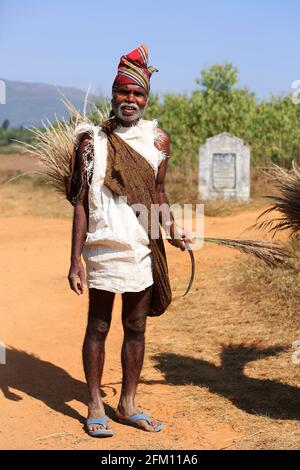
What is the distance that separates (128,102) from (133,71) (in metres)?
0.16

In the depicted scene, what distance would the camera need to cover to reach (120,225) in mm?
4172

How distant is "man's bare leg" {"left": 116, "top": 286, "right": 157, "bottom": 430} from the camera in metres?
4.32

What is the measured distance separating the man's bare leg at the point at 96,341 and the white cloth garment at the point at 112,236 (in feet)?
0.33

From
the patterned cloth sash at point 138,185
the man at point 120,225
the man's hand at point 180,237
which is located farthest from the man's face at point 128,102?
the man's hand at point 180,237

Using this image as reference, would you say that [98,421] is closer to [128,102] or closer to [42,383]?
[42,383]

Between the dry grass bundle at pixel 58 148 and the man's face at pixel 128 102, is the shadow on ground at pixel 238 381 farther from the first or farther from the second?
the man's face at pixel 128 102

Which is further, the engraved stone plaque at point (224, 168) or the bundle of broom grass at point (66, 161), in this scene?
the engraved stone plaque at point (224, 168)

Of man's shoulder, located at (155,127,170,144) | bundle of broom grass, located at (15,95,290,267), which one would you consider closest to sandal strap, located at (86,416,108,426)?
bundle of broom grass, located at (15,95,290,267)

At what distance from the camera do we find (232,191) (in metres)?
16.0

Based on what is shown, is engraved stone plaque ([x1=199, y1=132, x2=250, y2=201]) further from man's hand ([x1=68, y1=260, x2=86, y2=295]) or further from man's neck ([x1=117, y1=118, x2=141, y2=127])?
man's hand ([x1=68, y1=260, x2=86, y2=295])

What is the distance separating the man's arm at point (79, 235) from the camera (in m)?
4.20

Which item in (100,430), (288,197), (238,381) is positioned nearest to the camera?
(100,430)

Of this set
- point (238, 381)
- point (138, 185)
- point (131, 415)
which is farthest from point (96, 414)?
point (238, 381)
